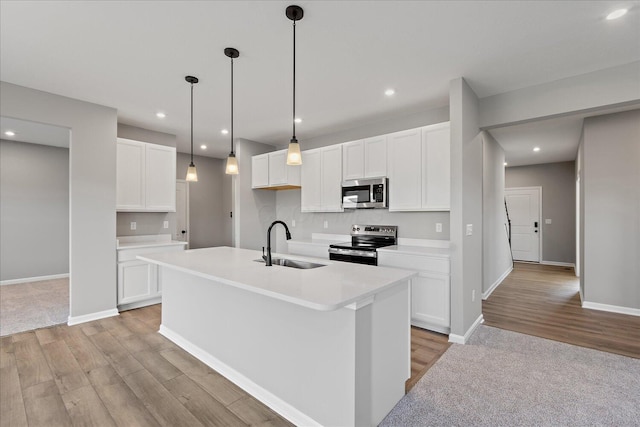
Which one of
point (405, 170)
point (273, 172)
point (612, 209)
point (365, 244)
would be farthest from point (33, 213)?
point (612, 209)

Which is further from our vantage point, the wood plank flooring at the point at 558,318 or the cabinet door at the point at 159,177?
the cabinet door at the point at 159,177

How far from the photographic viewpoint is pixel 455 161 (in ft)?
10.2

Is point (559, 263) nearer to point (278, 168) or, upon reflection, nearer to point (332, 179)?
point (332, 179)

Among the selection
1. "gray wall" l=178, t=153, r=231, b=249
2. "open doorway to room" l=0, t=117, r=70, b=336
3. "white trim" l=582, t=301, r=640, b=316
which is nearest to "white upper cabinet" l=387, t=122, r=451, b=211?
"white trim" l=582, t=301, r=640, b=316

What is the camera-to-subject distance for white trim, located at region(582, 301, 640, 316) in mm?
3816

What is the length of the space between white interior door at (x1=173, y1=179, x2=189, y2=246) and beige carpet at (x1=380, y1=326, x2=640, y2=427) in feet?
18.8

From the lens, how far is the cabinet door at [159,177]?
4.43m

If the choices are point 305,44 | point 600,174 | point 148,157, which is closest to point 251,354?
point 305,44

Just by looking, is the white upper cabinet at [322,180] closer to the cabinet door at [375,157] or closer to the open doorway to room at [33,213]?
the cabinet door at [375,157]

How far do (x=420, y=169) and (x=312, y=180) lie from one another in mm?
1819

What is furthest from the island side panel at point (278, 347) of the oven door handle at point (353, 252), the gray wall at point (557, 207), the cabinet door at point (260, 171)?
the gray wall at point (557, 207)

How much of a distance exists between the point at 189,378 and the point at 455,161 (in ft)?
10.5

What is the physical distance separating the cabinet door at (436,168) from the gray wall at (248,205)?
319cm

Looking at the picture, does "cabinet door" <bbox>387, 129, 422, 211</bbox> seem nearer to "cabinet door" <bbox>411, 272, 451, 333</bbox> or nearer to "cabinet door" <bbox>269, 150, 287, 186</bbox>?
"cabinet door" <bbox>411, 272, 451, 333</bbox>
